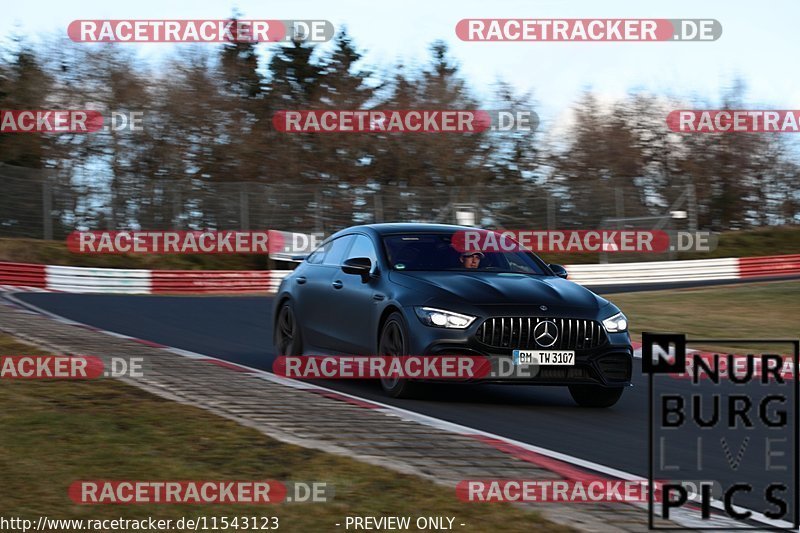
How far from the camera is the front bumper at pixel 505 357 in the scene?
31.1 feet

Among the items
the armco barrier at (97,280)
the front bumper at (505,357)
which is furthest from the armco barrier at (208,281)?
the front bumper at (505,357)

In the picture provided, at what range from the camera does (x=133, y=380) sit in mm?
9602

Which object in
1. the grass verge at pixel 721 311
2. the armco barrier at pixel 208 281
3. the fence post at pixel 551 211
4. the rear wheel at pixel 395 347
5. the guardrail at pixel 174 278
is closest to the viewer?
the rear wheel at pixel 395 347

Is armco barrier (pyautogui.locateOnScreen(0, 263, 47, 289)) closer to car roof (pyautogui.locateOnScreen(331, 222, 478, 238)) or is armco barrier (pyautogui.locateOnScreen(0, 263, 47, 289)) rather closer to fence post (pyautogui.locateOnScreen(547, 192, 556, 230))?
fence post (pyautogui.locateOnScreen(547, 192, 556, 230))

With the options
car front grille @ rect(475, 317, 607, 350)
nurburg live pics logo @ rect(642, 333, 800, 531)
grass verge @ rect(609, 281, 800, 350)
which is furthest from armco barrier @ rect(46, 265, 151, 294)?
car front grille @ rect(475, 317, 607, 350)

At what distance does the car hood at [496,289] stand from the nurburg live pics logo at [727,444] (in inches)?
39.6

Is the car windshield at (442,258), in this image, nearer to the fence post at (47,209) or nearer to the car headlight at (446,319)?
the car headlight at (446,319)

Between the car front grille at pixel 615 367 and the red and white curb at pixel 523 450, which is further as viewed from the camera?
the car front grille at pixel 615 367

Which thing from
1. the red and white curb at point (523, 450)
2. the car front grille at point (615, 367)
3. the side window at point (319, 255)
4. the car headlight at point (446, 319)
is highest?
the side window at point (319, 255)

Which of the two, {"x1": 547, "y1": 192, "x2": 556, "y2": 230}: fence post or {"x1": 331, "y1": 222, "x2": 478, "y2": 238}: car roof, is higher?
{"x1": 547, "y1": 192, "x2": 556, "y2": 230}: fence post

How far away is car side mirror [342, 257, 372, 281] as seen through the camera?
34.6ft

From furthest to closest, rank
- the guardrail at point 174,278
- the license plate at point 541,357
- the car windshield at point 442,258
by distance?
the guardrail at point 174,278, the car windshield at point 442,258, the license plate at point 541,357

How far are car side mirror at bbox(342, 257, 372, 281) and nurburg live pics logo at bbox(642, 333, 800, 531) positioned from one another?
2.68 m

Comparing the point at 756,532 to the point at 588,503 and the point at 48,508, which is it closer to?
the point at 588,503
